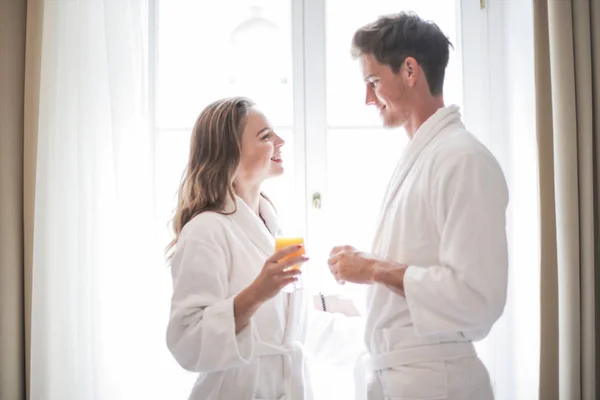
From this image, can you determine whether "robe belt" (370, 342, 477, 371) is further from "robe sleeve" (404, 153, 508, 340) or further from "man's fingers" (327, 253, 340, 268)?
"man's fingers" (327, 253, 340, 268)

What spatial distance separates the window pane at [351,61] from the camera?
243cm

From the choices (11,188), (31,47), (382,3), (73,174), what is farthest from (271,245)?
(382,3)

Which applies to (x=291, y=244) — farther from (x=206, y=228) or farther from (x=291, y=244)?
(x=206, y=228)

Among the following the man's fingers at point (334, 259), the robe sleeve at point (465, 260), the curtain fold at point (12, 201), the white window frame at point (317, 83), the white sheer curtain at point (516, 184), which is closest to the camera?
the robe sleeve at point (465, 260)

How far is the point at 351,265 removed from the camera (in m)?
1.60

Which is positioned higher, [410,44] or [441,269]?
[410,44]

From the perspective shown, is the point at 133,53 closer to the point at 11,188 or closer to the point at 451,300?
the point at 11,188

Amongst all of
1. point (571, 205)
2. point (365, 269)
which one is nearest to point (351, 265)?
point (365, 269)

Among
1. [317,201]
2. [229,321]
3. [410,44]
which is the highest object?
[410,44]

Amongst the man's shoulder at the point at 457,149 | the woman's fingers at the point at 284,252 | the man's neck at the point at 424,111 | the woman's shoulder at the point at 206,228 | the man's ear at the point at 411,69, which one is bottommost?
the woman's fingers at the point at 284,252

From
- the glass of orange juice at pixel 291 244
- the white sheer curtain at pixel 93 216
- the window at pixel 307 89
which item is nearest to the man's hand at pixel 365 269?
the glass of orange juice at pixel 291 244

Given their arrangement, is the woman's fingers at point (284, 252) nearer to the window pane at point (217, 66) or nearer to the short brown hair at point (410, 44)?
the short brown hair at point (410, 44)

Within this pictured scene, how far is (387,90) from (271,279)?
650mm

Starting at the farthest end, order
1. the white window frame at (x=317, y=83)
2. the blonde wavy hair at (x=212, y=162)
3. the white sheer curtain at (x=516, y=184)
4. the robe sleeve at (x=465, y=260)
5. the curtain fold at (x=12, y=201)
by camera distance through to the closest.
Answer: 1. the white window frame at (x=317, y=83)
2. the white sheer curtain at (x=516, y=184)
3. the curtain fold at (x=12, y=201)
4. the blonde wavy hair at (x=212, y=162)
5. the robe sleeve at (x=465, y=260)
